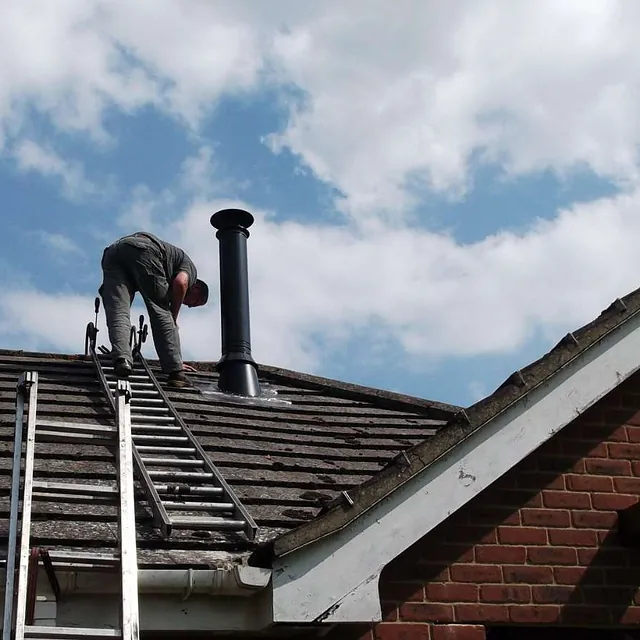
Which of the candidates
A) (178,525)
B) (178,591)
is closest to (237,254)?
(178,525)

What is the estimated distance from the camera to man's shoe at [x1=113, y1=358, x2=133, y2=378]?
7129 mm

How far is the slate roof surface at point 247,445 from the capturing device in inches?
163

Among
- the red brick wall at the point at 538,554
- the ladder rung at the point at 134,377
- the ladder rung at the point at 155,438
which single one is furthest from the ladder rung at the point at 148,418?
the red brick wall at the point at 538,554

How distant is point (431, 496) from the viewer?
150 inches

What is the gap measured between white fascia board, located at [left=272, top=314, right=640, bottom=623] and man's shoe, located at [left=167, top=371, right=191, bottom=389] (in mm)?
3745

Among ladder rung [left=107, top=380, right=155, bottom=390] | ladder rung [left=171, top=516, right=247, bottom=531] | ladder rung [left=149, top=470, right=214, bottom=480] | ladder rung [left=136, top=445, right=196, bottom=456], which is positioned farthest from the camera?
ladder rung [left=107, top=380, right=155, bottom=390]

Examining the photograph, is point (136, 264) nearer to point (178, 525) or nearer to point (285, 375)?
point (285, 375)

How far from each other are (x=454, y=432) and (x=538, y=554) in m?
0.74

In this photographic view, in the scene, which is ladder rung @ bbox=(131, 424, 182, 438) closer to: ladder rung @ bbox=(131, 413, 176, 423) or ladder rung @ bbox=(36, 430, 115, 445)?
ladder rung @ bbox=(131, 413, 176, 423)

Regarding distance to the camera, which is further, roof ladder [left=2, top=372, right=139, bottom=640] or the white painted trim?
the white painted trim

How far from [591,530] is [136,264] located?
4667mm

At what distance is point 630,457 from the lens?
445cm

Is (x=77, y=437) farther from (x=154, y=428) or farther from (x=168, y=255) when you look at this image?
(x=168, y=255)

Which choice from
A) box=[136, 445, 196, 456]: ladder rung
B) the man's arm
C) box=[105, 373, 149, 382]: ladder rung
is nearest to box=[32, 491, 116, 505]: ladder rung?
box=[136, 445, 196, 456]: ladder rung
